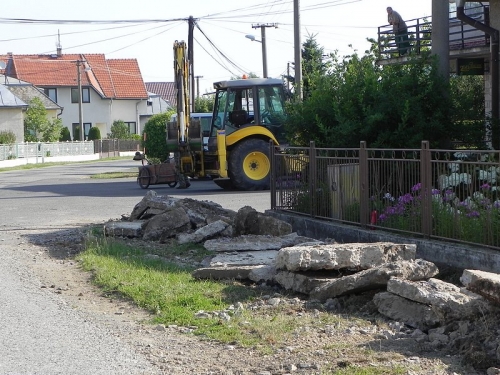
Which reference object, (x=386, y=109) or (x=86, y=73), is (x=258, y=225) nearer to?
(x=386, y=109)

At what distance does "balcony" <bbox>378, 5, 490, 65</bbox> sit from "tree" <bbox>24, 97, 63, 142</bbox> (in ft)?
181

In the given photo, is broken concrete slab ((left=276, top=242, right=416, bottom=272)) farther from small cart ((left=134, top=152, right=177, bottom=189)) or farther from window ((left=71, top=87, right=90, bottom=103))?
window ((left=71, top=87, right=90, bottom=103))

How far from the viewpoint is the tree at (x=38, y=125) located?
73375 mm

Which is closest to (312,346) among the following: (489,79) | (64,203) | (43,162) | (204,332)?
(204,332)

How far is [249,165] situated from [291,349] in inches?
724

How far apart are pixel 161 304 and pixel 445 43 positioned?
853cm

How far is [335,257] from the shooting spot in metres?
9.34

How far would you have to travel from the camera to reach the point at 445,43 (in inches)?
607

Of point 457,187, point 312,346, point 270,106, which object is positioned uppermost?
point 270,106

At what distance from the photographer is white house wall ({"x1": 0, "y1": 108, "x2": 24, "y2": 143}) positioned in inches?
2670

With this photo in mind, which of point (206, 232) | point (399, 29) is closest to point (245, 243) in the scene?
point (206, 232)

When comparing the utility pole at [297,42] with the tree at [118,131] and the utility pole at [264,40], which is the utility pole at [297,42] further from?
the tree at [118,131]

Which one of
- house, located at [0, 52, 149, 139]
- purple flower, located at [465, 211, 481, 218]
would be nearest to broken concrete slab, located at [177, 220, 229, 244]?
purple flower, located at [465, 211, 481, 218]

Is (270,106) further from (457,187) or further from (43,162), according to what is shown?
(43,162)
